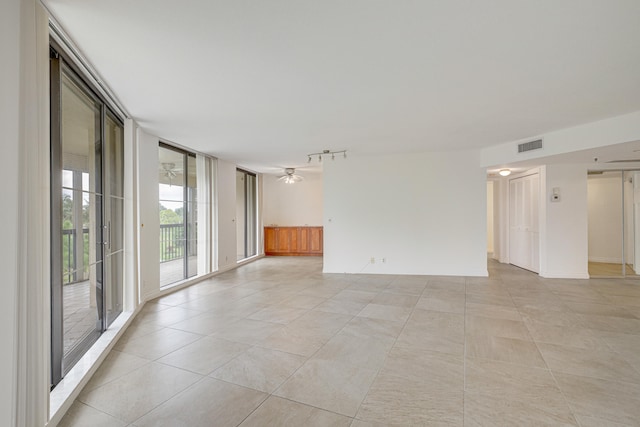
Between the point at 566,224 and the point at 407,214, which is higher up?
the point at 407,214

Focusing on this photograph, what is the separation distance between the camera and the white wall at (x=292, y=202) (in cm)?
1029

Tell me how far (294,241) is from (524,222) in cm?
655

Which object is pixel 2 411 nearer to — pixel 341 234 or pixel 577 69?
pixel 577 69

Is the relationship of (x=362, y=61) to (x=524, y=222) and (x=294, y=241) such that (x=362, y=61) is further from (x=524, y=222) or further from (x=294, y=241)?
(x=294, y=241)

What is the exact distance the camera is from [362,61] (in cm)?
258

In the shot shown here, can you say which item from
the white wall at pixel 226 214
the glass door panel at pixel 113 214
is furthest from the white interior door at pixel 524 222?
the glass door panel at pixel 113 214

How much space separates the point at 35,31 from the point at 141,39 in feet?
2.09

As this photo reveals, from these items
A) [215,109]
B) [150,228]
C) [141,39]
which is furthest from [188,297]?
[141,39]

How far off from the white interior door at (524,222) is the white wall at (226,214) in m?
7.12

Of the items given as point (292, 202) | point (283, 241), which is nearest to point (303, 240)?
point (283, 241)

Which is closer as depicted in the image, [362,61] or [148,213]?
[362,61]

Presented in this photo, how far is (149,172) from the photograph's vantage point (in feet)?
15.5

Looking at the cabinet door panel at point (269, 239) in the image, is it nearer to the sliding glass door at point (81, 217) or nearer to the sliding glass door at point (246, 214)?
the sliding glass door at point (246, 214)

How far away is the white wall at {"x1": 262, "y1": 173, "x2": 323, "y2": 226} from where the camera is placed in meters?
10.3
